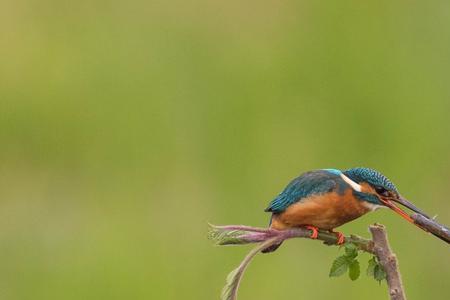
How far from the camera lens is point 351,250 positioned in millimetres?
1454

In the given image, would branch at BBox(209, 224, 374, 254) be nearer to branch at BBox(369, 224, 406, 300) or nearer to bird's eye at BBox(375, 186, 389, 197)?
branch at BBox(369, 224, 406, 300)

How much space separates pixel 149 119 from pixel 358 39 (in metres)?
0.78

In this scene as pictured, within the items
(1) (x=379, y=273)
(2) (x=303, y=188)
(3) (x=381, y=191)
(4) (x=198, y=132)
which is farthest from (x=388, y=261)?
(4) (x=198, y=132)

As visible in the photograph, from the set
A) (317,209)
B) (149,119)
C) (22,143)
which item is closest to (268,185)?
(149,119)

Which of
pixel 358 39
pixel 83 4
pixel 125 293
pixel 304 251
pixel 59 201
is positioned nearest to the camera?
pixel 125 293

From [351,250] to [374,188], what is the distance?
0.15m

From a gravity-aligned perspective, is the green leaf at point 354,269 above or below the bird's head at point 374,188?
below

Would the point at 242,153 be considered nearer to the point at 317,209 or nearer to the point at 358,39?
the point at 358,39

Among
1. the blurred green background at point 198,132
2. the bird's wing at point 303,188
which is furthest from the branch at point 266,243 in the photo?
the blurred green background at point 198,132

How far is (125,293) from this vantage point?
3611 mm

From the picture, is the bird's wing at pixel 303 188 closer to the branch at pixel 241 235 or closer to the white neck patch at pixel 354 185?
the white neck patch at pixel 354 185

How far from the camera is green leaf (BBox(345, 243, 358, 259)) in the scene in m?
1.44

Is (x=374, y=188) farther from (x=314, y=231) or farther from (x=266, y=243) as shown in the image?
(x=266, y=243)

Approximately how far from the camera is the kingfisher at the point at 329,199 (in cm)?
159
